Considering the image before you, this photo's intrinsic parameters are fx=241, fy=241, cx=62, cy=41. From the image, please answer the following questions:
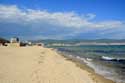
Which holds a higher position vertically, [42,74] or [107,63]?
[42,74]

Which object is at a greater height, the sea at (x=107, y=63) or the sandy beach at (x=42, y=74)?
the sandy beach at (x=42, y=74)

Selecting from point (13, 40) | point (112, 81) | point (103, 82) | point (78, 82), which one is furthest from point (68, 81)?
point (13, 40)

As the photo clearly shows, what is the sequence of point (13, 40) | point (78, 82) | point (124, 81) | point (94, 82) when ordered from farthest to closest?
1. point (13, 40)
2. point (124, 81)
3. point (94, 82)
4. point (78, 82)

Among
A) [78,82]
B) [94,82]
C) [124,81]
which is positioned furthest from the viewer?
[124,81]

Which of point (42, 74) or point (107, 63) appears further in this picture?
point (107, 63)

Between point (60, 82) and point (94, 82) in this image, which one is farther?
point (94, 82)

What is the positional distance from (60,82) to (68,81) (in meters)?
0.60

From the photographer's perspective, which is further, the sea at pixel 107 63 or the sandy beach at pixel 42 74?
the sea at pixel 107 63

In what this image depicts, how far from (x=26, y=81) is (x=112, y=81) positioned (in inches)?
206

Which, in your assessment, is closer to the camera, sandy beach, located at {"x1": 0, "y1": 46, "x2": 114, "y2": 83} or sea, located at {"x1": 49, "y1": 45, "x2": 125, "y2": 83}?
sandy beach, located at {"x1": 0, "y1": 46, "x2": 114, "y2": 83}

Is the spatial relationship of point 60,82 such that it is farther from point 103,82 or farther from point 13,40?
point 13,40

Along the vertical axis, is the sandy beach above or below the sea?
above

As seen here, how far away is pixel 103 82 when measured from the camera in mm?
12398

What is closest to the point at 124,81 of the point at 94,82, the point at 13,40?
the point at 94,82
